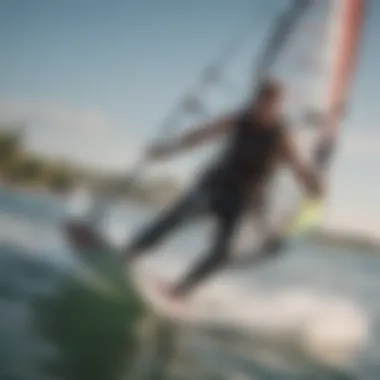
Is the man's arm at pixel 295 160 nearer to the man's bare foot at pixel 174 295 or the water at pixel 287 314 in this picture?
the water at pixel 287 314

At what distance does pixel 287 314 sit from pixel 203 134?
0.93 ft

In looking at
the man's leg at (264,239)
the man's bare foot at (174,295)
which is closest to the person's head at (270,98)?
the man's leg at (264,239)

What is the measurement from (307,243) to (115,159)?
31 cm

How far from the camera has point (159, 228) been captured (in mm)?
1383

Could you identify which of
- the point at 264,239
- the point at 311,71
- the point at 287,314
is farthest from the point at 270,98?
the point at 287,314

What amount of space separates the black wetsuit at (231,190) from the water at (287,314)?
0.8 inches

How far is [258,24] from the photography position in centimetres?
140

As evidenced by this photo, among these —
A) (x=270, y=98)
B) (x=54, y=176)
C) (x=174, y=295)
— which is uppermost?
(x=270, y=98)

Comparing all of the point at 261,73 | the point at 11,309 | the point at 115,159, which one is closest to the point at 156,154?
the point at 115,159

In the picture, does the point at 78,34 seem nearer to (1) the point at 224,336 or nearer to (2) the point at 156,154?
(2) the point at 156,154

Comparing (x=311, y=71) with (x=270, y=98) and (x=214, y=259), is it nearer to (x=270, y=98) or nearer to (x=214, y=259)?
(x=270, y=98)

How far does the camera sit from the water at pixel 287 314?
1.36 metres

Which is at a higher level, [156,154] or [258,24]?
[258,24]

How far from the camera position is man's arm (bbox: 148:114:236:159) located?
1384 millimetres
